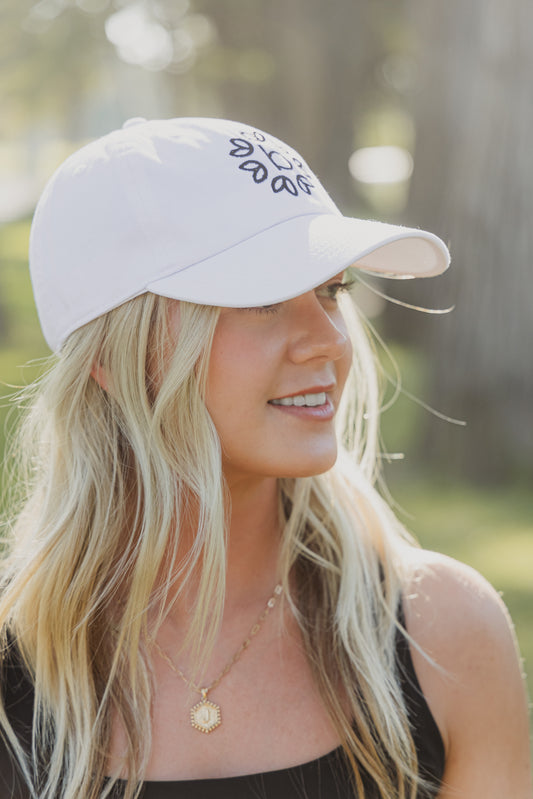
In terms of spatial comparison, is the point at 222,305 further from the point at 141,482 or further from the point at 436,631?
the point at 436,631

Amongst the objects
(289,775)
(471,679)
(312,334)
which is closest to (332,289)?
(312,334)

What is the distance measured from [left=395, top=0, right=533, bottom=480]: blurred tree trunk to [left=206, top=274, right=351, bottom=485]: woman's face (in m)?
4.37

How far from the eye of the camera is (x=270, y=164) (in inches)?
74.0

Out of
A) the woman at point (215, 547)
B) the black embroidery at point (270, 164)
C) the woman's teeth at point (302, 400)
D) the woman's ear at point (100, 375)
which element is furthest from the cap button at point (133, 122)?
the woman's teeth at point (302, 400)

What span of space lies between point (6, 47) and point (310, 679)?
35.8 ft

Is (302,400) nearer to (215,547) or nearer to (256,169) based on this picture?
(215,547)

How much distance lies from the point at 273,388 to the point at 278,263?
0.22 metres

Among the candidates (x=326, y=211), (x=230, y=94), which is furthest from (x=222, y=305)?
(x=230, y=94)

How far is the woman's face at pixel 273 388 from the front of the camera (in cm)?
180

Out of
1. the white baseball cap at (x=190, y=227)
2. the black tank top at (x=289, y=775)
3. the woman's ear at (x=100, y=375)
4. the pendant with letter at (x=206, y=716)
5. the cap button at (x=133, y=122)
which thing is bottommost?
the black tank top at (x=289, y=775)

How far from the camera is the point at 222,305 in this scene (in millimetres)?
1733

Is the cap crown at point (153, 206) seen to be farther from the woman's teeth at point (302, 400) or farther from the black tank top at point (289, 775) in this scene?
the black tank top at point (289, 775)

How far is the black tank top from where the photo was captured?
1.78 meters

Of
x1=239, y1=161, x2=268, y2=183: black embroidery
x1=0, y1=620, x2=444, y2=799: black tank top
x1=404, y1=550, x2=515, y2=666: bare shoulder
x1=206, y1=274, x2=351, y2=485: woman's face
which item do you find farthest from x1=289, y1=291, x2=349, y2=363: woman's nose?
x1=0, y1=620, x2=444, y2=799: black tank top
